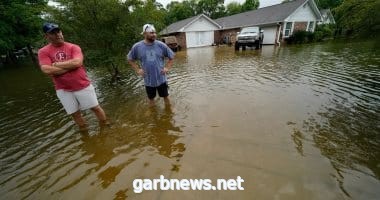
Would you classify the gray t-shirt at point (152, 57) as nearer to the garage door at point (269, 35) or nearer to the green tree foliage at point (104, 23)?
the green tree foliage at point (104, 23)

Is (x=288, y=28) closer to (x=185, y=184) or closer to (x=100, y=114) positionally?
(x=100, y=114)

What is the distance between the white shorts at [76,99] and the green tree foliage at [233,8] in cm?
5527

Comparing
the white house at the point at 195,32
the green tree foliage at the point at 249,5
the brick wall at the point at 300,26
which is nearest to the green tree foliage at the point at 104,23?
the white house at the point at 195,32

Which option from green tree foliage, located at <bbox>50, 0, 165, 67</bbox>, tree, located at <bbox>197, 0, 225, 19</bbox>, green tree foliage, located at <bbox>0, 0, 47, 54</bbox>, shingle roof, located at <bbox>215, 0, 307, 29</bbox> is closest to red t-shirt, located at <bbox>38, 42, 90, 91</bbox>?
green tree foliage, located at <bbox>50, 0, 165, 67</bbox>

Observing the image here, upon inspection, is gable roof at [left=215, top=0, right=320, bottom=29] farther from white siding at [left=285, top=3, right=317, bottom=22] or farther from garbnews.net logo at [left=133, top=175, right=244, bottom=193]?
garbnews.net logo at [left=133, top=175, right=244, bottom=193]

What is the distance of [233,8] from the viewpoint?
54.4 metres

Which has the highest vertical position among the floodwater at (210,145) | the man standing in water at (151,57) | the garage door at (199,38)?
the man standing in water at (151,57)

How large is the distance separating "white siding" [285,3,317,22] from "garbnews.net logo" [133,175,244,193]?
2242cm

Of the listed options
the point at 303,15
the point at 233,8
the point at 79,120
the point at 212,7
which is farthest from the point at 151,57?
the point at 233,8

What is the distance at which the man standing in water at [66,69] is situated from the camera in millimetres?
3180

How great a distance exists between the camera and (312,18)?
24406mm

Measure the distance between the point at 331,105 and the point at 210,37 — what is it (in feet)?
78.9

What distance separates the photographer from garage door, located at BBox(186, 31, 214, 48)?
25.2 m

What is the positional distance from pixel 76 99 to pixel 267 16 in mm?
24610
